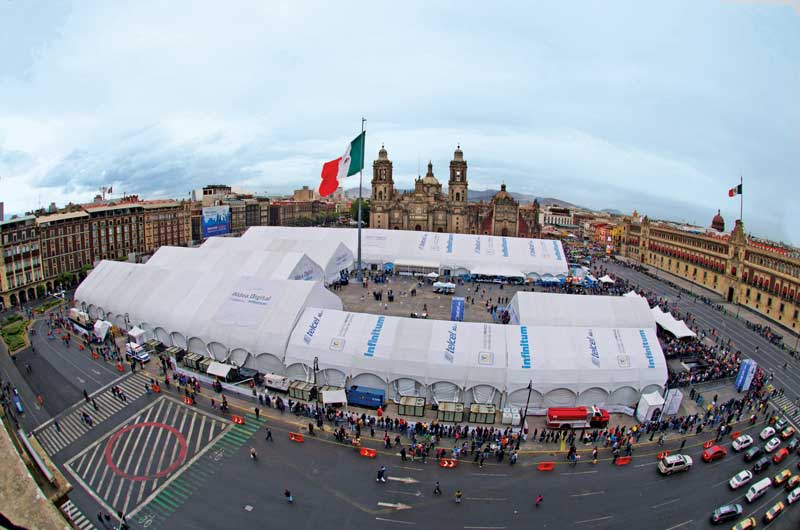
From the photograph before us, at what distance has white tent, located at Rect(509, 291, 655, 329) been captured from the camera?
32281mm

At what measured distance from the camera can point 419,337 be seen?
26172 mm

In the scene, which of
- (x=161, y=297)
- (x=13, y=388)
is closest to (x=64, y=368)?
(x=13, y=388)

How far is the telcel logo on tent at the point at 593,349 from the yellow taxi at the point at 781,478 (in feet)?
29.2

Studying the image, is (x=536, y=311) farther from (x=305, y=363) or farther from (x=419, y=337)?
(x=305, y=363)

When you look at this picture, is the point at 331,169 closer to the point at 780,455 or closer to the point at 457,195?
the point at 780,455

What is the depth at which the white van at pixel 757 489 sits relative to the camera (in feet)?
62.2

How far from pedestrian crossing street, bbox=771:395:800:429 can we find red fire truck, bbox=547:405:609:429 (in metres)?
12.4

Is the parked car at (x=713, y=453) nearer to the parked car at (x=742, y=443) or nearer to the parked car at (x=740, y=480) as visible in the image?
the parked car at (x=742, y=443)

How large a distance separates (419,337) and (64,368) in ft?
80.0

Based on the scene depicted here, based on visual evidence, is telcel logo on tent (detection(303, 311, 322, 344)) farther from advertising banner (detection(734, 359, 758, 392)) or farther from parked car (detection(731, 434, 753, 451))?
advertising banner (detection(734, 359, 758, 392))

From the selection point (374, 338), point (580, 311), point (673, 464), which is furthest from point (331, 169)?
point (673, 464)

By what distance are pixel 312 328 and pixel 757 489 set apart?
936 inches

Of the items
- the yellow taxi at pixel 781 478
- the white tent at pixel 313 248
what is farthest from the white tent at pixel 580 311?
the white tent at pixel 313 248

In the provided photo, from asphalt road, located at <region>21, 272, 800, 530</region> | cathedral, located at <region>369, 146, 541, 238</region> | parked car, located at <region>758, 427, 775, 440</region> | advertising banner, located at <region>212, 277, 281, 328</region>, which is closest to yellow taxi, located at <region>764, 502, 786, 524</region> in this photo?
asphalt road, located at <region>21, 272, 800, 530</region>
